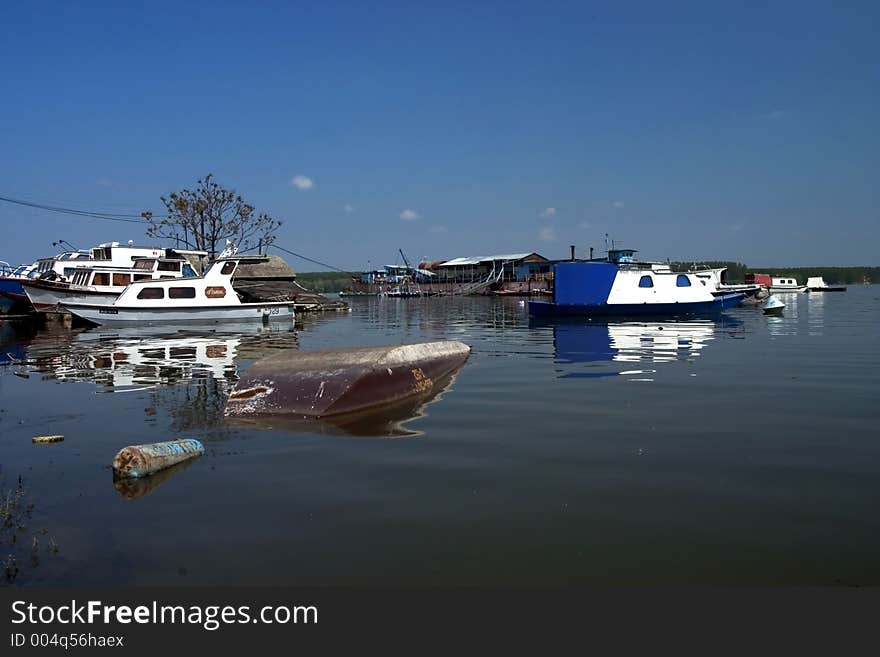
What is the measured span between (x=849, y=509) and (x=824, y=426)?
11.5 ft

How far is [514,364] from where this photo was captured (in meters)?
15.5

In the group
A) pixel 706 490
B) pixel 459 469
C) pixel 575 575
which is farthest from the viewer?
pixel 459 469

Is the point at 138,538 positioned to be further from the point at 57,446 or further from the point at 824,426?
the point at 824,426

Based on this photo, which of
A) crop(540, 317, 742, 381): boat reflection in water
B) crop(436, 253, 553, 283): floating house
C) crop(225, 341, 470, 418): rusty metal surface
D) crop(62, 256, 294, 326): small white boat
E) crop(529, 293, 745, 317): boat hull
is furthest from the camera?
crop(436, 253, 553, 283): floating house

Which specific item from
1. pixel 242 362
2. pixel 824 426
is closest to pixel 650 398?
pixel 824 426

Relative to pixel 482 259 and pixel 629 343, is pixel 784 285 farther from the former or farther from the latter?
pixel 629 343

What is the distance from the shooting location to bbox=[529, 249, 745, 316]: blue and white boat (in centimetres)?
3055

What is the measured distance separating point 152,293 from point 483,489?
27990mm

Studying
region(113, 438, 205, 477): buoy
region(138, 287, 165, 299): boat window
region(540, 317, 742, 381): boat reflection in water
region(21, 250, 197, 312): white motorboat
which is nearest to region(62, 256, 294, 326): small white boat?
region(138, 287, 165, 299): boat window

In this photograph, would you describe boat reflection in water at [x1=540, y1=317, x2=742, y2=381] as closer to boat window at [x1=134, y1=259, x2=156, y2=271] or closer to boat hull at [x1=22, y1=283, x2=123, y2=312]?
boat hull at [x1=22, y1=283, x2=123, y2=312]

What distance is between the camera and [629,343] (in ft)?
65.6

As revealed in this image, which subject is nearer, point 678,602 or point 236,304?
point 678,602

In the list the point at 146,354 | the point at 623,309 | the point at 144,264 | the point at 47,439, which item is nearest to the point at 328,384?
the point at 47,439

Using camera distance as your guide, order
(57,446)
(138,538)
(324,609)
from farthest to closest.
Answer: (57,446), (138,538), (324,609)
